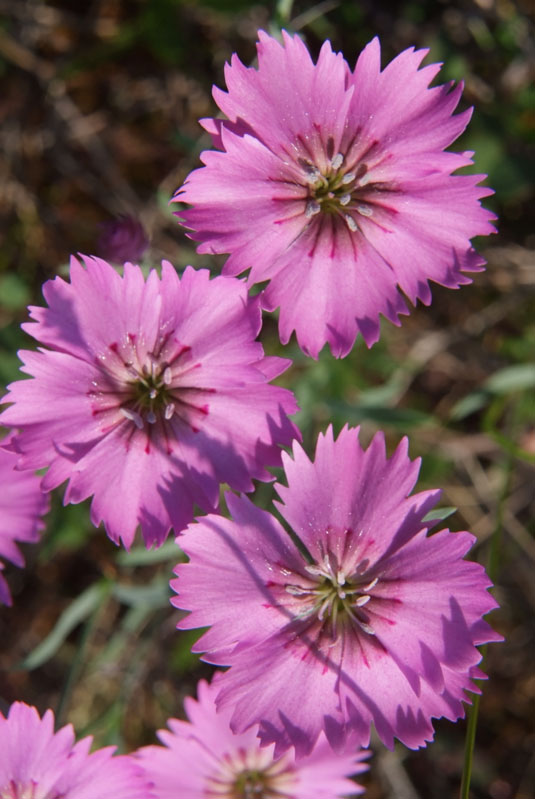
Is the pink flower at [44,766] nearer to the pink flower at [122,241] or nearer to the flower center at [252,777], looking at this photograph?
the flower center at [252,777]

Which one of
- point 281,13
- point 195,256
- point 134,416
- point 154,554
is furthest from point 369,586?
point 195,256

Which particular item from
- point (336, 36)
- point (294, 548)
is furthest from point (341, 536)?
point (336, 36)

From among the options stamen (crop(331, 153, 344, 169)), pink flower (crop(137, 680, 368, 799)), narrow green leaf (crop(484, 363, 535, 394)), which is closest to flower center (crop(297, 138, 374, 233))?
stamen (crop(331, 153, 344, 169))

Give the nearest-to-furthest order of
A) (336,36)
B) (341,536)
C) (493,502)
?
1. (341,536)
2. (336,36)
3. (493,502)

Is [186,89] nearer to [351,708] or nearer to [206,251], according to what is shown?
[206,251]

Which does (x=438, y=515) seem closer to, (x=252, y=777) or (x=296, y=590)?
(x=296, y=590)

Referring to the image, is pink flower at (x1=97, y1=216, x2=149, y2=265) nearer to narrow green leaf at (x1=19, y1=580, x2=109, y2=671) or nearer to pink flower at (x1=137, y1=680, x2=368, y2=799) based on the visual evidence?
narrow green leaf at (x1=19, y1=580, x2=109, y2=671)
